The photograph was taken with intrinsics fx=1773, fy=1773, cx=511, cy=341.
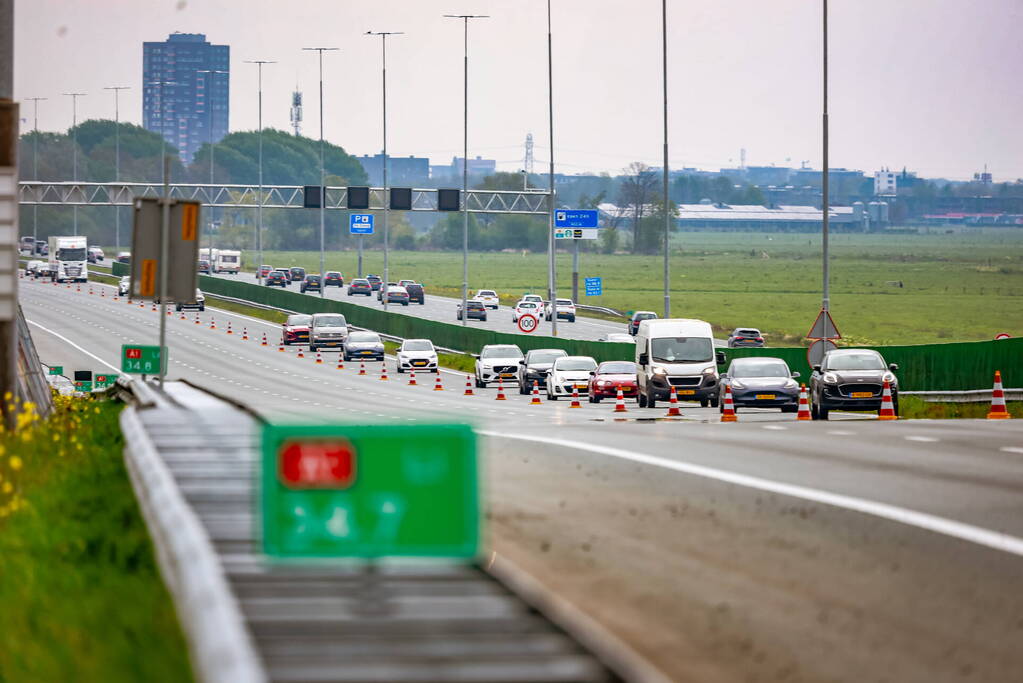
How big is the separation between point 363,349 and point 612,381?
2754 centimetres

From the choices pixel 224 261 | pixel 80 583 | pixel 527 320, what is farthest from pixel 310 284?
pixel 80 583

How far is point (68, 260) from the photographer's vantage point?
139875mm

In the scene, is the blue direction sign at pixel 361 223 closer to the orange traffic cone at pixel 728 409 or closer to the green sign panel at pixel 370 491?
the orange traffic cone at pixel 728 409

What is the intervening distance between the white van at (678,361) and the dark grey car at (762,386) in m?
3.82

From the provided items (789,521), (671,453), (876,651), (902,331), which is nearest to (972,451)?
(671,453)

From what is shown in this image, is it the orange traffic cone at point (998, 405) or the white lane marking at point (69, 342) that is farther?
the white lane marking at point (69, 342)

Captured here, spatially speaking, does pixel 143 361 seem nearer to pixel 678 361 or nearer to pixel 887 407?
pixel 678 361

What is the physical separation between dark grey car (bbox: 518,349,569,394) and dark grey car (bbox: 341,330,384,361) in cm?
1933

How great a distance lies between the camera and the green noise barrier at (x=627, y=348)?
41.7 meters

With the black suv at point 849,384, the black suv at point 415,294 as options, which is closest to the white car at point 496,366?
the black suv at point 849,384

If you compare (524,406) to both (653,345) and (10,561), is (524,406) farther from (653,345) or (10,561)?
(10,561)

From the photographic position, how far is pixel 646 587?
11344 mm

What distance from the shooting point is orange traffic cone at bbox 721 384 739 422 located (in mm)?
34656

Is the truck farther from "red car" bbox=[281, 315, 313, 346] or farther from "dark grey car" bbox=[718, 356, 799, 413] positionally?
"dark grey car" bbox=[718, 356, 799, 413]
